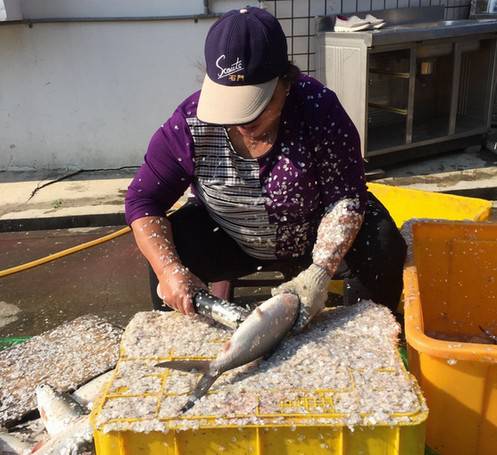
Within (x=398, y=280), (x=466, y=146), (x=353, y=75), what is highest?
(x=353, y=75)

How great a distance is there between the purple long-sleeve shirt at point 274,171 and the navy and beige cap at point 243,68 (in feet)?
0.95

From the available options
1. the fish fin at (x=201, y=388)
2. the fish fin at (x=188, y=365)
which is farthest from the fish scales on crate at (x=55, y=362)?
the fish fin at (x=201, y=388)

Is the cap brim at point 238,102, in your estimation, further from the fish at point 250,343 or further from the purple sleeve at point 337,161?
the fish at point 250,343

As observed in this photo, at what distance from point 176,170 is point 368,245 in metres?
0.82

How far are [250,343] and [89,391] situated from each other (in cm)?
92

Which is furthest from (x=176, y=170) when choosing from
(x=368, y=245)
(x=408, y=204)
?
(x=408, y=204)

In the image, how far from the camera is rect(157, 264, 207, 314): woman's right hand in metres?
2.05

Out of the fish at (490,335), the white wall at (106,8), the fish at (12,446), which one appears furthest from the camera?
the white wall at (106,8)

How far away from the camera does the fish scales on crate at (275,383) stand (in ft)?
Answer: 4.89

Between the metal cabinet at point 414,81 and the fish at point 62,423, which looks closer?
the fish at point 62,423

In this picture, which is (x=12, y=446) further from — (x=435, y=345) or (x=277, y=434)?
(x=435, y=345)

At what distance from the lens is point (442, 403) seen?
177cm

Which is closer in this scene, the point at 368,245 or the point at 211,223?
the point at 368,245

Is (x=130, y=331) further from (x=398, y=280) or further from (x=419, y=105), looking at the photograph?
(x=419, y=105)
